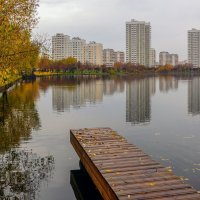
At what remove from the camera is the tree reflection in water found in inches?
627

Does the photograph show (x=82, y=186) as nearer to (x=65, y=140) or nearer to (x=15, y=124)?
(x=65, y=140)

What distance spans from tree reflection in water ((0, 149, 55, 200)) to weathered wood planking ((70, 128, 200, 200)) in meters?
2.39

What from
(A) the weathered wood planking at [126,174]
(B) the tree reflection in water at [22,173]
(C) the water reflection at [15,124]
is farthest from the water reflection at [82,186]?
(C) the water reflection at [15,124]

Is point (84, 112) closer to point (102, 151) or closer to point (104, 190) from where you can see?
point (102, 151)

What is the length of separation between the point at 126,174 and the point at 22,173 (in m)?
6.96

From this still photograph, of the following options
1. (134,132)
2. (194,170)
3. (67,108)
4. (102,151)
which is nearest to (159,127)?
(134,132)

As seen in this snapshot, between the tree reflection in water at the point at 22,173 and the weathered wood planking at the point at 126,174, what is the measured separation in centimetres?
239

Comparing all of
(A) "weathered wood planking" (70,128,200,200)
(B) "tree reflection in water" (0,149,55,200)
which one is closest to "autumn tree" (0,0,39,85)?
(B) "tree reflection in water" (0,149,55,200)

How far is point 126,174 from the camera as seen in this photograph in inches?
558

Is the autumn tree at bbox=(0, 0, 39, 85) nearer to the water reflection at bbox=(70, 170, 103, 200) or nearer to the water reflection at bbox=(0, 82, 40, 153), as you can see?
the water reflection at bbox=(0, 82, 40, 153)

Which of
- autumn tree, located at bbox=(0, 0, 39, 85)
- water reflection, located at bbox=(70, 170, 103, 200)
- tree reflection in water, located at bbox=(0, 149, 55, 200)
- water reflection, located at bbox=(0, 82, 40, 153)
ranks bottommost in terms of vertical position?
water reflection, located at bbox=(70, 170, 103, 200)

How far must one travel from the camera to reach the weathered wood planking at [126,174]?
39.1 ft

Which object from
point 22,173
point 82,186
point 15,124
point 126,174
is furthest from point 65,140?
point 126,174

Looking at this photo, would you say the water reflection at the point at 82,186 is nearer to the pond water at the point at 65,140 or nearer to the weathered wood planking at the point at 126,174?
the pond water at the point at 65,140
